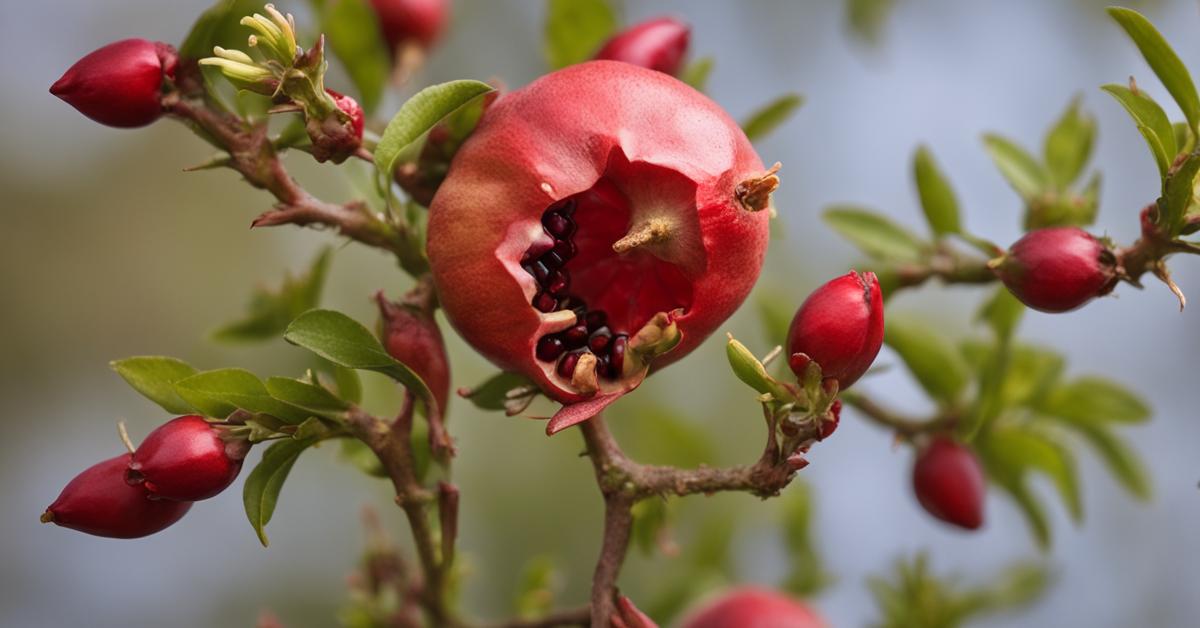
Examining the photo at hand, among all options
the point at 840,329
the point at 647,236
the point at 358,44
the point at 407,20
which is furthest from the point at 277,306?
the point at 840,329

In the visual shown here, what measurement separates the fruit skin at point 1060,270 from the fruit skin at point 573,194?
0.39 meters

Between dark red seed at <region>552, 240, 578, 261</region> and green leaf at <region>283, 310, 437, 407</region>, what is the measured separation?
0.78 ft

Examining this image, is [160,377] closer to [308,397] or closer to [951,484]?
[308,397]

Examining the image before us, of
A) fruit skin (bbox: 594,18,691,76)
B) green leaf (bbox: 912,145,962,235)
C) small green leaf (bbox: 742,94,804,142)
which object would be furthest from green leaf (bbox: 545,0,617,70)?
green leaf (bbox: 912,145,962,235)

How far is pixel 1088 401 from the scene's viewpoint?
233 centimetres

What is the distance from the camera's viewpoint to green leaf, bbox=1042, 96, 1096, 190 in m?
2.18

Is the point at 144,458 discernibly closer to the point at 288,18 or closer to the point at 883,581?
the point at 288,18

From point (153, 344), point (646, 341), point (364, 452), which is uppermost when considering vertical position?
point (646, 341)

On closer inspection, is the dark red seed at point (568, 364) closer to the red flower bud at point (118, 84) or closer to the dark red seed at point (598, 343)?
the dark red seed at point (598, 343)

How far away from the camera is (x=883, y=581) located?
2.60 metres

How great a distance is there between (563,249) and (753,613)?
47.3 inches

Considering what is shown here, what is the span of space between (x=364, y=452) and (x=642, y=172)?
712mm

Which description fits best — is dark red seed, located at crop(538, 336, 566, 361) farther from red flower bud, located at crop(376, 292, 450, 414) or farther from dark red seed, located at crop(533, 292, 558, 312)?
red flower bud, located at crop(376, 292, 450, 414)

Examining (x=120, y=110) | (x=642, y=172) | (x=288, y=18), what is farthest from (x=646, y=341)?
(x=120, y=110)
